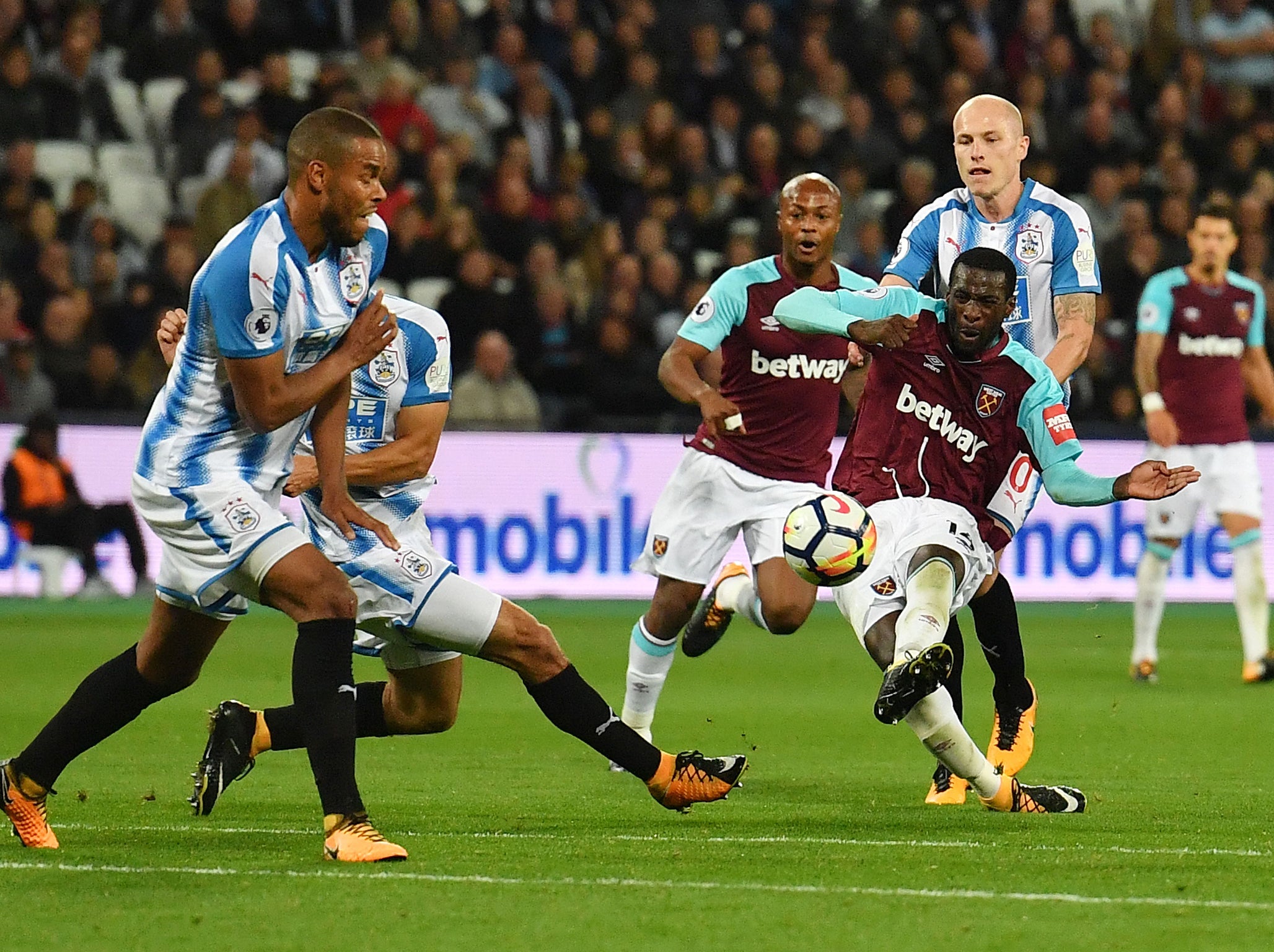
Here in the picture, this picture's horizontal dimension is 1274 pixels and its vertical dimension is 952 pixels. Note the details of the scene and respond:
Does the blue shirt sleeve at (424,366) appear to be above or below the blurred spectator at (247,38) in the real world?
below

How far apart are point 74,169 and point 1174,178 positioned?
387 inches

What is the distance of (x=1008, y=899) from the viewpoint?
515 cm

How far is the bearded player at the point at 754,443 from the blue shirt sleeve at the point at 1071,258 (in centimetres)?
86

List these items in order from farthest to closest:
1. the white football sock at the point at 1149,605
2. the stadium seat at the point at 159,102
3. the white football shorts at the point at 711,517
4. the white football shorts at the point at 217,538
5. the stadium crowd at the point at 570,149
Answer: the stadium seat at the point at 159,102 → the stadium crowd at the point at 570,149 → the white football sock at the point at 1149,605 → the white football shorts at the point at 711,517 → the white football shorts at the point at 217,538

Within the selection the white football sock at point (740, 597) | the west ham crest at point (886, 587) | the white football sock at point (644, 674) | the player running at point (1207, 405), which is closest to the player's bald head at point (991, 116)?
the west ham crest at point (886, 587)

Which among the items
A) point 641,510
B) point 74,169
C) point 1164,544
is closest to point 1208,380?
point 1164,544

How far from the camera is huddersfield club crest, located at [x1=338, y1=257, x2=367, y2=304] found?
5848 millimetres

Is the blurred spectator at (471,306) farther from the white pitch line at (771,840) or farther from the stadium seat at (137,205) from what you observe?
the white pitch line at (771,840)

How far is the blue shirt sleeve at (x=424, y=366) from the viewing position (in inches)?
268

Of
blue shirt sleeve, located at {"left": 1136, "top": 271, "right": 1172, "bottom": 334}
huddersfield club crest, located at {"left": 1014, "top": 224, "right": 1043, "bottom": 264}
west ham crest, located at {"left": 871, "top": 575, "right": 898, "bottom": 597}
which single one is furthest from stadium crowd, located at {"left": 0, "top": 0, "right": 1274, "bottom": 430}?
west ham crest, located at {"left": 871, "top": 575, "right": 898, "bottom": 597}

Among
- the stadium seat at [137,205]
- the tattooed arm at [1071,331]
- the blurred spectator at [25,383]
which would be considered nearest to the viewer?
the tattooed arm at [1071,331]

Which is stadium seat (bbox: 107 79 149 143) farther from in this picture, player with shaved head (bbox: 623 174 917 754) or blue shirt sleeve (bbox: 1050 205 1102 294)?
blue shirt sleeve (bbox: 1050 205 1102 294)

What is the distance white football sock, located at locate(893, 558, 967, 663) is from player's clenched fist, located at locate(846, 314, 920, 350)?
73 centimetres

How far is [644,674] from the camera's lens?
27.7 feet
